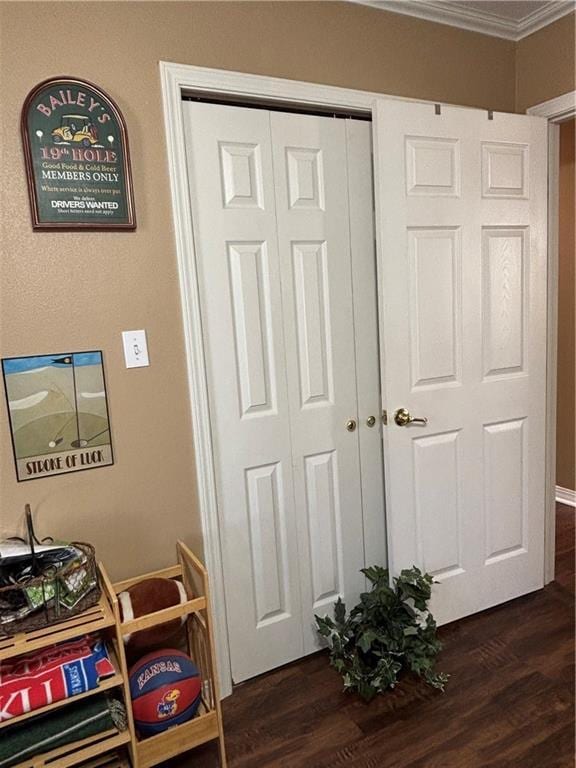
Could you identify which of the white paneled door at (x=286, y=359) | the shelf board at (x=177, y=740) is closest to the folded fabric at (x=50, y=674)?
the shelf board at (x=177, y=740)

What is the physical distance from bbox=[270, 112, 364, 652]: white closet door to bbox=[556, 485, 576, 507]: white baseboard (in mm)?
1908

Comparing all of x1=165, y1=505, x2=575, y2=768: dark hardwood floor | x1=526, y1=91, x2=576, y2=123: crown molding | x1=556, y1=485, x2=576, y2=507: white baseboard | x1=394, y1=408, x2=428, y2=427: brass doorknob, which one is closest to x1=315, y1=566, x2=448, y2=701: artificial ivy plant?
x1=165, y1=505, x2=575, y2=768: dark hardwood floor

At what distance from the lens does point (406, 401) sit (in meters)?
2.13

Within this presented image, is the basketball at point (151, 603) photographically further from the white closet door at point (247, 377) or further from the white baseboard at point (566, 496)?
the white baseboard at point (566, 496)

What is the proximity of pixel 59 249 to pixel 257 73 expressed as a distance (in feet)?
2.89

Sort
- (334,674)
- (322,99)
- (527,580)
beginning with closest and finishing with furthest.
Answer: (322,99) → (334,674) → (527,580)

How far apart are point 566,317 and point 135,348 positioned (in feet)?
9.03

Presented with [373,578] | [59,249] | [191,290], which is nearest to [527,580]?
[373,578]

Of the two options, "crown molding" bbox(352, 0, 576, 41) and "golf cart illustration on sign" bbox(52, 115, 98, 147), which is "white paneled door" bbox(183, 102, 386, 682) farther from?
"crown molding" bbox(352, 0, 576, 41)

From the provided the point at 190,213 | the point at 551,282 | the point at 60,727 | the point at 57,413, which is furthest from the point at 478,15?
the point at 60,727

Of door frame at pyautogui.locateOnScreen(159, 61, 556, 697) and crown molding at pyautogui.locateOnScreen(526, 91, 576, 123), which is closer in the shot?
door frame at pyautogui.locateOnScreen(159, 61, 556, 697)

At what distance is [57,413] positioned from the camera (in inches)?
64.9

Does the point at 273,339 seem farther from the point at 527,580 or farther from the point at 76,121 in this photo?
the point at 527,580

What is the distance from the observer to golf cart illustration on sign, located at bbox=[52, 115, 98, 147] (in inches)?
61.9
